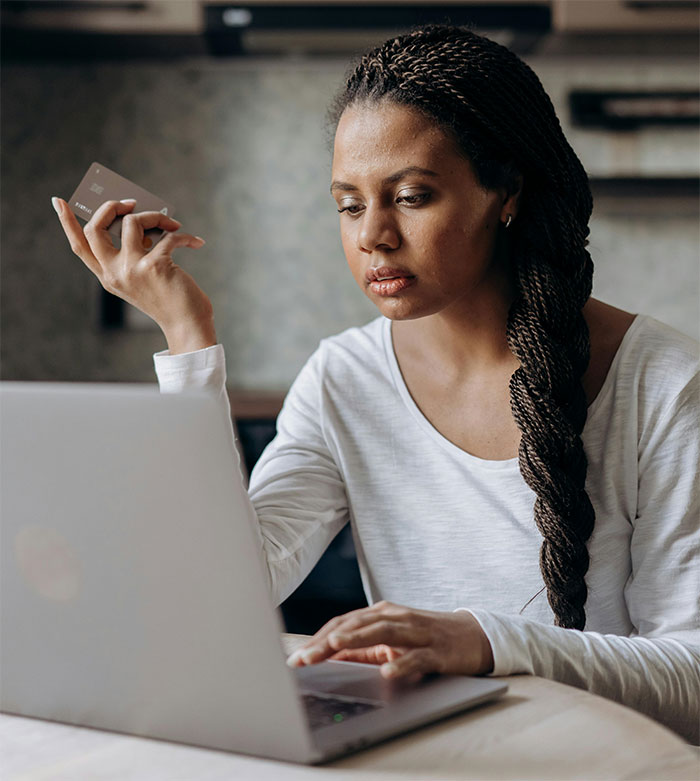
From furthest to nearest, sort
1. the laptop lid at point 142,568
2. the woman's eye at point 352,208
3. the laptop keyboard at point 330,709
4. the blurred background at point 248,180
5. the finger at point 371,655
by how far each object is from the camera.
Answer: the blurred background at point 248,180, the woman's eye at point 352,208, the finger at point 371,655, the laptop keyboard at point 330,709, the laptop lid at point 142,568

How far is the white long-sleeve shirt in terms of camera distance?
98 cm

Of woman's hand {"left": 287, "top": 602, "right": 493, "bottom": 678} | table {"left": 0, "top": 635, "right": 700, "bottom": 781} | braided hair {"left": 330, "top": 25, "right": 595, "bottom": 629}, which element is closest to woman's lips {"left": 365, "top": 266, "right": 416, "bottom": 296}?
braided hair {"left": 330, "top": 25, "right": 595, "bottom": 629}

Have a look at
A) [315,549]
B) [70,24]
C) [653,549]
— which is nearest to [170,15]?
[70,24]

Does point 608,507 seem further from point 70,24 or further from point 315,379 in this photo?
point 70,24

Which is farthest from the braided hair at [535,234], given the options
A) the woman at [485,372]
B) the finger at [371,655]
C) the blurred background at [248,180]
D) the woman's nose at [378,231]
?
the blurred background at [248,180]

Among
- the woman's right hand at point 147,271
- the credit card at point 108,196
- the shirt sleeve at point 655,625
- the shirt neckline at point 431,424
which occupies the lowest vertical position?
the shirt sleeve at point 655,625

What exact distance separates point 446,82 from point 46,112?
76.1 inches

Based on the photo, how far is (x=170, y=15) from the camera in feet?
7.75

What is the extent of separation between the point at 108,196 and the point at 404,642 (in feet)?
2.15

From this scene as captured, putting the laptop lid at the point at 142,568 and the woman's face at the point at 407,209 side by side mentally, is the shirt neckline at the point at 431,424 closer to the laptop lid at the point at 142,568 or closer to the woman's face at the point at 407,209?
the woman's face at the point at 407,209

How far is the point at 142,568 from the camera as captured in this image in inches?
22.7

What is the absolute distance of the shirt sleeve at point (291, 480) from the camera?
105 centimetres

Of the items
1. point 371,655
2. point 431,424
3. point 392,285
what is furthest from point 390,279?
point 371,655

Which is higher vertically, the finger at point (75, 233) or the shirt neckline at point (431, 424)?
the finger at point (75, 233)
